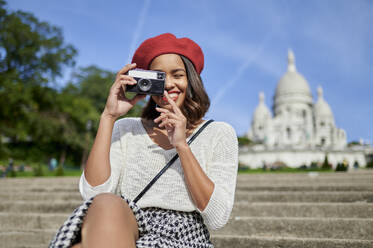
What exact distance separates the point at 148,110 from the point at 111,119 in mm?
388

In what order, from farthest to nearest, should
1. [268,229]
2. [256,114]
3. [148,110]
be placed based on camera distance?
[256,114] → [268,229] → [148,110]

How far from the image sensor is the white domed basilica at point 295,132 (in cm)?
3634

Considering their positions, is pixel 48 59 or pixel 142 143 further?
pixel 48 59

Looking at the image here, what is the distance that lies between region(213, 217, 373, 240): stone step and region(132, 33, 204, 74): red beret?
1944 millimetres

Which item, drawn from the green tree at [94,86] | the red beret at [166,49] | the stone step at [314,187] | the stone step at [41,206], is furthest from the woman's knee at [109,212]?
the green tree at [94,86]

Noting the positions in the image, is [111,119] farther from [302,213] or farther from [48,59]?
[48,59]

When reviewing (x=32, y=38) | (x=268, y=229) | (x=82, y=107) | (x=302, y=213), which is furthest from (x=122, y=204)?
(x=82, y=107)

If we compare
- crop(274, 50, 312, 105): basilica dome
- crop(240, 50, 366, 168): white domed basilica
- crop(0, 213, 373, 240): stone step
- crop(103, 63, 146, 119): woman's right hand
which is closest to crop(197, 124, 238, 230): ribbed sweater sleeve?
crop(103, 63, 146, 119): woman's right hand

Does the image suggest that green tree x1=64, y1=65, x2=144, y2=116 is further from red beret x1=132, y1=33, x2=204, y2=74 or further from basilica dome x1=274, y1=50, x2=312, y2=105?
basilica dome x1=274, y1=50, x2=312, y2=105

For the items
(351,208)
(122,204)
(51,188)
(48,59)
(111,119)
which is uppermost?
(48,59)

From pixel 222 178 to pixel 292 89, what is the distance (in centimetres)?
6285

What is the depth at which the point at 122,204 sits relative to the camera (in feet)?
4.60

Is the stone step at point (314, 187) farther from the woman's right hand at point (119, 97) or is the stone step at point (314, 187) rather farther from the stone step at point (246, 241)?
the woman's right hand at point (119, 97)

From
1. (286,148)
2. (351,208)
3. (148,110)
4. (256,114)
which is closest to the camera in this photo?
(148,110)
